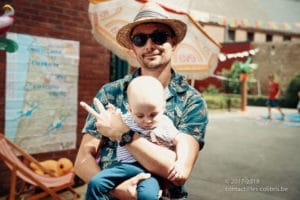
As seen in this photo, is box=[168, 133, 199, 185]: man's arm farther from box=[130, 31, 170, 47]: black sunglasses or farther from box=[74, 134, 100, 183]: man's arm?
box=[130, 31, 170, 47]: black sunglasses

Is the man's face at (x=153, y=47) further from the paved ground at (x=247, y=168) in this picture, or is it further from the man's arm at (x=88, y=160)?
the paved ground at (x=247, y=168)

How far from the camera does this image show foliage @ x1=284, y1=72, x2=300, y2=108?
24.0 meters

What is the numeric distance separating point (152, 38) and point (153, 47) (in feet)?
0.20

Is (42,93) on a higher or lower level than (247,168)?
higher

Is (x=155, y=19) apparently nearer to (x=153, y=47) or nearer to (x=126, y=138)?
(x=153, y=47)

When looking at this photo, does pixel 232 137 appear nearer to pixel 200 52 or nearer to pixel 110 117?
pixel 200 52

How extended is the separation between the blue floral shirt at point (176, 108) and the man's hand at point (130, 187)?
198mm

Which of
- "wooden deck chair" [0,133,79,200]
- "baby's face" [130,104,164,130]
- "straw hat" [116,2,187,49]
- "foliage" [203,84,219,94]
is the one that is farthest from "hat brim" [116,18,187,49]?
"foliage" [203,84,219,94]

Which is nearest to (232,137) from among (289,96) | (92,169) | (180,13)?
(180,13)

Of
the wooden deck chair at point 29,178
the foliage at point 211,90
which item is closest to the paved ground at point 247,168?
the wooden deck chair at point 29,178

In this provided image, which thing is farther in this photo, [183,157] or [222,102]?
[222,102]

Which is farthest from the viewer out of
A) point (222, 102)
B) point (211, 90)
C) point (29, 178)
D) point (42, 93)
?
point (211, 90)

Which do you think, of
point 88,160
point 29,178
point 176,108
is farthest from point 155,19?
point 29,178

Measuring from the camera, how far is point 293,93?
2409 centimetres
